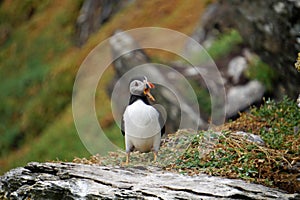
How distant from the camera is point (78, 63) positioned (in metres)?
21.7

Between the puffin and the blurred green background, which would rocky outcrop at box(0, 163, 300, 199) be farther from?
the blurred green background

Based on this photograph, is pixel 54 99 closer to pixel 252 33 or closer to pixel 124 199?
pixel 252 33

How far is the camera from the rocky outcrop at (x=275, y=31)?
35.5 ft

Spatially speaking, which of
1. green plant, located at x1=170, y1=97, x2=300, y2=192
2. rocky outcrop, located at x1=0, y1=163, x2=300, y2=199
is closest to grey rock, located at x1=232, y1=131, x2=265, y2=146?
green plant, located at x1=170, y1=97, x2=300, y2=192

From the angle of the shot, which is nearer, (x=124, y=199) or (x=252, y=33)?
(x=124, y=199)

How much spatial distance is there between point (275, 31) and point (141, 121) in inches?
163

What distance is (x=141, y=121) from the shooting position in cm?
851

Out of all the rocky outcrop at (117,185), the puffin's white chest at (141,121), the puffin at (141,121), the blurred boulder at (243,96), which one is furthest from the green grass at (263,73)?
the rocky outcrop at (117,185)

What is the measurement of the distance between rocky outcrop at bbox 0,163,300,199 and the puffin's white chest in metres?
0.60

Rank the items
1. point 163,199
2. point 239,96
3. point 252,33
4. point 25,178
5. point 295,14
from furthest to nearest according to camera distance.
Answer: point 239,96 → point 252,33 → point 295,14 → point 25,178 → point 163,199

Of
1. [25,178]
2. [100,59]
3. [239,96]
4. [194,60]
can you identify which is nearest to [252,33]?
[239,96]

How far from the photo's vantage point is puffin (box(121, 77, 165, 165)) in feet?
27.9

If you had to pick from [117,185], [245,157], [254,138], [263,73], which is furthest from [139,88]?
[263,73]

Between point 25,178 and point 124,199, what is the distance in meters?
1.69
